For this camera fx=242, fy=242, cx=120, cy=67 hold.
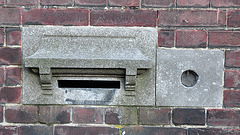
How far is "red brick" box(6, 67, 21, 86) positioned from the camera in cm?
130

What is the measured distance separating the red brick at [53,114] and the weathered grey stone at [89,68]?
0.03 metres

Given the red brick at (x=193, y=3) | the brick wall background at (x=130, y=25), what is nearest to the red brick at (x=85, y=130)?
the brick wall background at (x=130, y=25)

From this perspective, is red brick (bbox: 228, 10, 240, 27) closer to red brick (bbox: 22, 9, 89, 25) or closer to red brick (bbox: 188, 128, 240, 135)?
red brick (bbox: 188, 128, 240, 135)

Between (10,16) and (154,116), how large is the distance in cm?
94

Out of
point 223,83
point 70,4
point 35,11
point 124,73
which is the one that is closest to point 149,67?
point 124,73

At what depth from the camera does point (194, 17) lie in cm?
128

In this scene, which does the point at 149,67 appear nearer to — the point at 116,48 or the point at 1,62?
the point at 116,48

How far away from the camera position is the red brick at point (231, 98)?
4.26 feet

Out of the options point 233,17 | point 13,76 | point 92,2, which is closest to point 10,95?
point 13,76

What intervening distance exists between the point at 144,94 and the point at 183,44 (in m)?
0.34

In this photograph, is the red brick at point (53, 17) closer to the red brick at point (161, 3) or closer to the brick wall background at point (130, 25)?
the brick wall background at point (130, 25)

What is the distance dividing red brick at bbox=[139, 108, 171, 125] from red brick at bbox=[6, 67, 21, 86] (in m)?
0.69

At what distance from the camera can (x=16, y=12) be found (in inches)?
50.6

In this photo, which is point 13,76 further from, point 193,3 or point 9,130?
point 193,3
